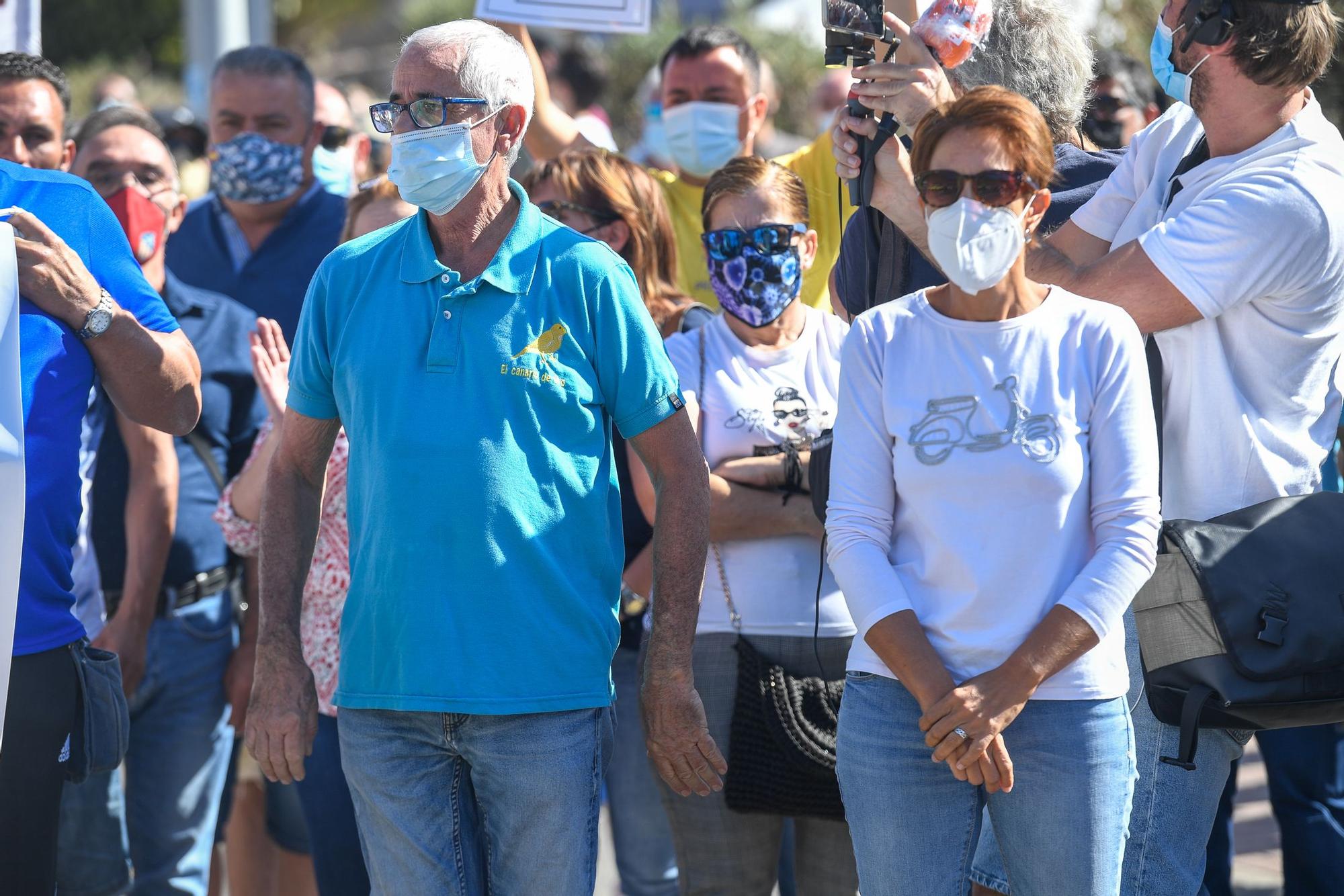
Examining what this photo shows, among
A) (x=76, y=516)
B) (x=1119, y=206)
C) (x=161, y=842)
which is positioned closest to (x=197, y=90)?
(x=161, y=842)

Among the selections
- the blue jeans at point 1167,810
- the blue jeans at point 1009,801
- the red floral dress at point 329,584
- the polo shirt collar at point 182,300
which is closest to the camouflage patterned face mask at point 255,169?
the polo shirt collar at point 182,300

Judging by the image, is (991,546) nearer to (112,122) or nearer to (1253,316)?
(1253,316)

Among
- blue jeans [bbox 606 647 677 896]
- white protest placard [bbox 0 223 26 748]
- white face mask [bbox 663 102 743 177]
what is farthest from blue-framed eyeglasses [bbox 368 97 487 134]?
white face mask [bbox 663 102 743 177]

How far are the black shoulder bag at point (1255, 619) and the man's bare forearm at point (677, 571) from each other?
89 cm

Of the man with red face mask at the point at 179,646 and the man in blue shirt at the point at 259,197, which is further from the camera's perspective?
the man in blue shirt at the point at 259,197

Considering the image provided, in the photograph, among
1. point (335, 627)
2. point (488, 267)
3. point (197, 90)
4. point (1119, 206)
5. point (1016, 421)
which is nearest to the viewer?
point (1016, 421)

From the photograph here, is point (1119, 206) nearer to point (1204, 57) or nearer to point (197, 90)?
point (1204, 57)

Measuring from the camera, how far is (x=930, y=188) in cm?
287

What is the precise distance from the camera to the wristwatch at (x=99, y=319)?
296 cm

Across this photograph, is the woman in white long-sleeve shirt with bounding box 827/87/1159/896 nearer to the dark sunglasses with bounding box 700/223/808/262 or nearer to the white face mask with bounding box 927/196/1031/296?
the white face mask with bounding box 927/196/1031/296

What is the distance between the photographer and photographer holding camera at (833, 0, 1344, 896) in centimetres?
295

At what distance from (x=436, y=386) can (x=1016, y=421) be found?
3.49 ft

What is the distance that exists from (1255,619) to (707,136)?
3093 millimetres

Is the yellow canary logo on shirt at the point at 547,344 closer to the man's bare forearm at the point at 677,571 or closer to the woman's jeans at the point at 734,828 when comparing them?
the man's bare forearm at the point at 677,571
